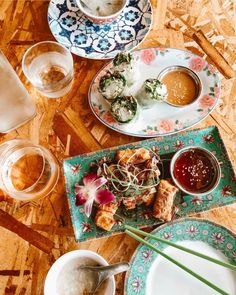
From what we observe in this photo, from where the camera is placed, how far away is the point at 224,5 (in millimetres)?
1774

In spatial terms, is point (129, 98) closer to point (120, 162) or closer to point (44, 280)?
point (120, 162)

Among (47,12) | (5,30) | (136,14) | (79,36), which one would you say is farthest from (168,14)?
(5,30)

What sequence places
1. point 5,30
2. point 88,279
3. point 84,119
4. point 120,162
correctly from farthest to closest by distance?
point 5,30, point 84,119, point 120,162, point 88,279

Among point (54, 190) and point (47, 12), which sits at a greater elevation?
point (47, 12)

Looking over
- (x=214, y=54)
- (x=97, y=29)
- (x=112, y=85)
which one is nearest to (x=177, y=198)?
(x=112, y=85)

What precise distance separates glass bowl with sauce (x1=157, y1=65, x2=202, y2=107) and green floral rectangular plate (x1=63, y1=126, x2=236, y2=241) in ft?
0.44

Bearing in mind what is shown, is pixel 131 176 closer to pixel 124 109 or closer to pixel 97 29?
pixel 124 109

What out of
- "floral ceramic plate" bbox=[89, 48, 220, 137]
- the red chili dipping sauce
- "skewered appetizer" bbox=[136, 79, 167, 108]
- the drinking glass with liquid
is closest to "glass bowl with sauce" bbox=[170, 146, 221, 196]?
the red chili dipping sauce

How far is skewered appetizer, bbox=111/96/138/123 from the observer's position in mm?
1516

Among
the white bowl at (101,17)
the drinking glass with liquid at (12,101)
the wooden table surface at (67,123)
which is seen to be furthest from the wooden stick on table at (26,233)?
the white bowl at (101,17)

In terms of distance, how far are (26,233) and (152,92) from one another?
0.67 metres

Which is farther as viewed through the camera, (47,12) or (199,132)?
(47,12)

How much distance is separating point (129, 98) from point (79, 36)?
1.21 feet

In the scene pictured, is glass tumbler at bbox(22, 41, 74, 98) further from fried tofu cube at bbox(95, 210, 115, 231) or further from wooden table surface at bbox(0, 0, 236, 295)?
fried tofu cube at bbox(95, 210, 115, 231)
